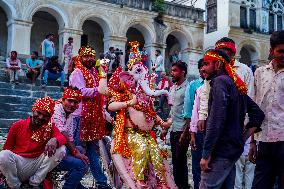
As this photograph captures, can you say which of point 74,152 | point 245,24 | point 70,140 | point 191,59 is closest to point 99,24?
point 191,59

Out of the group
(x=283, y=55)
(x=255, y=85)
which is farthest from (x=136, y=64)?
(x=283, y=55)

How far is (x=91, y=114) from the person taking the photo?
233 inches

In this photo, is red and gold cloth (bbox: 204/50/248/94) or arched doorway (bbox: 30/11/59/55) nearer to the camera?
red and gold cloth (bbox: 204/50/248/94)

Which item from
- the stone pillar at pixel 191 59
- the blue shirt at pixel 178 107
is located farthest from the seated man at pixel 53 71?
the stone pillar at pixel 191 59

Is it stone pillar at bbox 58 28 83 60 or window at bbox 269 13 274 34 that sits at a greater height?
window at bbox 269 13 274 34

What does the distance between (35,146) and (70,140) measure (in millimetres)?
510

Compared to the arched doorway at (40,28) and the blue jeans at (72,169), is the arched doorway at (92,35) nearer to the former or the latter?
the arched doorway at (40,28)

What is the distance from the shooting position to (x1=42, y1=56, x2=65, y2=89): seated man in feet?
42.6

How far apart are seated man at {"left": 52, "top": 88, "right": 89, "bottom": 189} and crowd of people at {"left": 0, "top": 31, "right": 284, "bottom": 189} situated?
13mm

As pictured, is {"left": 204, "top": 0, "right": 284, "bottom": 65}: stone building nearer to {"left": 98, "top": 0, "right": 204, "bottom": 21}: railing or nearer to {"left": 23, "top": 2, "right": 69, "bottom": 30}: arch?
{"left": 98, "top": 0, "right": 204, "bottom": 21}: railing

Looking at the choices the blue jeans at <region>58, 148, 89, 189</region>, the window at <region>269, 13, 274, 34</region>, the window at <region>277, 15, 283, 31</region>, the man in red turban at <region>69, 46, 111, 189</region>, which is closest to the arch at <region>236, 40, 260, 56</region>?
the window at <region>269, 13, 274, 34</region>

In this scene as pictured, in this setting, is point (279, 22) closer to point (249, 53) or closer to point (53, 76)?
point (249, 53)

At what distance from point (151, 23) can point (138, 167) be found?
16.8m

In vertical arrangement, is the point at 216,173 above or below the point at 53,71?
below
